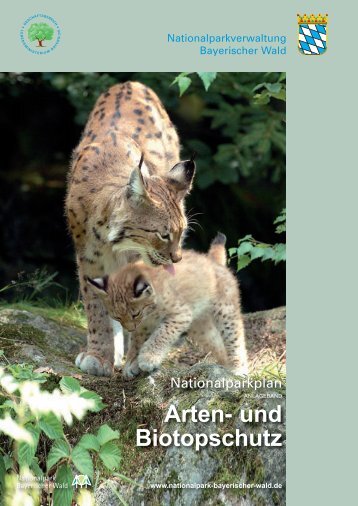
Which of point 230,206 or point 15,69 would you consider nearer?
point 15,69

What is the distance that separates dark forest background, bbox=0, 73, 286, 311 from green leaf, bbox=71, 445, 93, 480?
13.0 ft

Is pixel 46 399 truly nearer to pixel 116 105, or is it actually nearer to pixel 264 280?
pixel 116 105

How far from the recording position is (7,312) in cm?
769

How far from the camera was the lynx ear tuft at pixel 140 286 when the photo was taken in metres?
6.69

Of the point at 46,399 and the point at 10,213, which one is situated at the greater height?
the point at 10,213

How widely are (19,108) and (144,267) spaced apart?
5098mm

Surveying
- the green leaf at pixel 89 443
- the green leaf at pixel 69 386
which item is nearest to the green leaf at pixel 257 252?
the green leaf at pixel 69 386

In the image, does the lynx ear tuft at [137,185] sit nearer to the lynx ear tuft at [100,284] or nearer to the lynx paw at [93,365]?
the lynx ear tuft at [100,284]

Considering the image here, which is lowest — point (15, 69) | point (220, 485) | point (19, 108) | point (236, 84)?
point (220, 485)

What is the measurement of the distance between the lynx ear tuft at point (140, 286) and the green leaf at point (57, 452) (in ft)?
4.17

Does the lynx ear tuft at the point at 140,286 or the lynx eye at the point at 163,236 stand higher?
the lynx eye at the point at 163,236

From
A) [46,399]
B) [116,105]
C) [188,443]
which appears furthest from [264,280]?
[46,399]

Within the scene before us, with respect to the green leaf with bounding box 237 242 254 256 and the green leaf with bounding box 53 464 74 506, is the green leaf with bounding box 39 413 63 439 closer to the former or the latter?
the green leaf with bounding box 53 464 74 506
